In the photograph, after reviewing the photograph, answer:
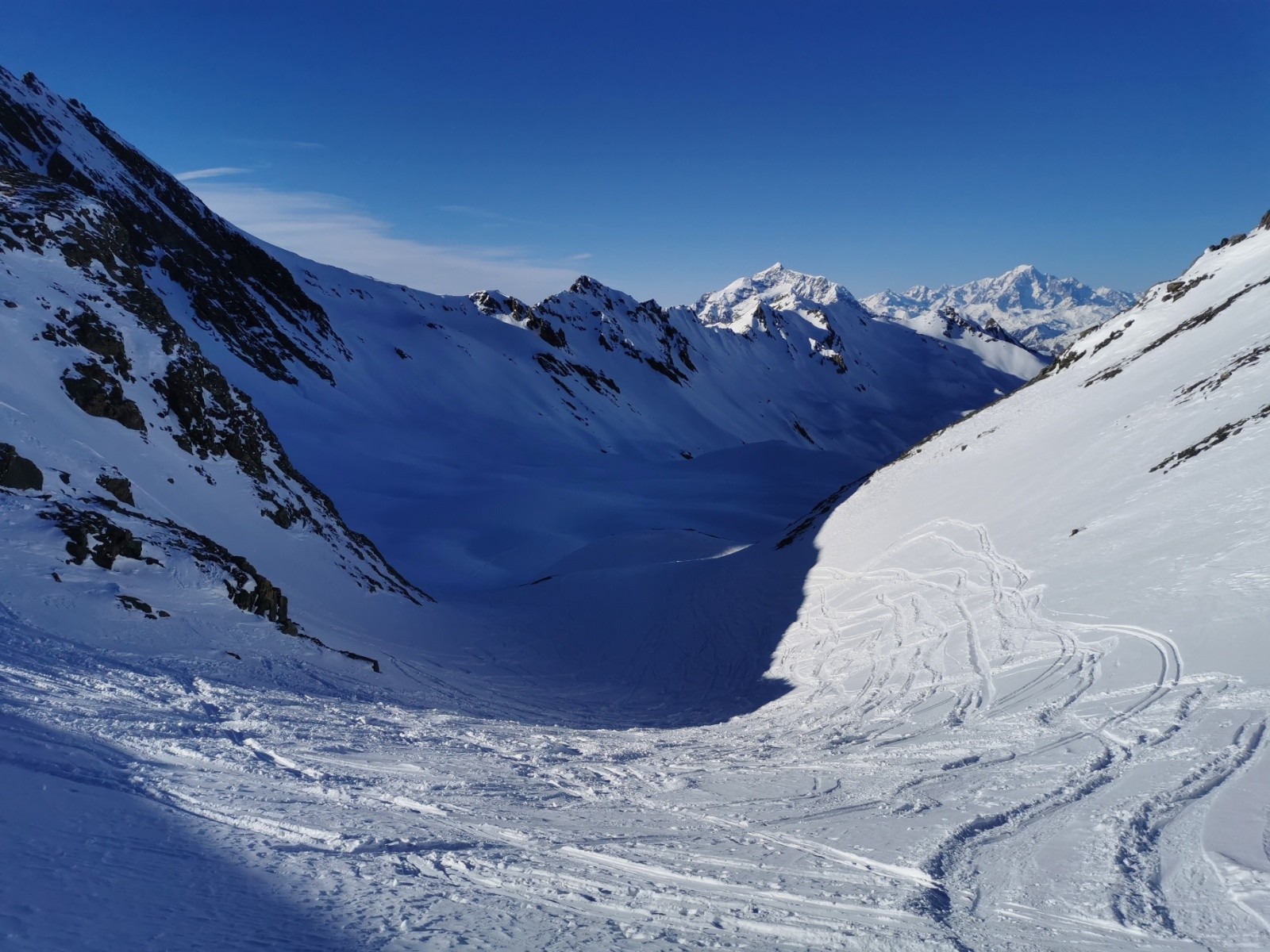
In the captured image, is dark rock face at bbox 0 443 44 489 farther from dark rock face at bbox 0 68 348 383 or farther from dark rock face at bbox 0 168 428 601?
dark rock face at bbox 0 68 348 383

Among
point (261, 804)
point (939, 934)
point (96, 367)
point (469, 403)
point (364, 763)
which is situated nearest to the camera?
point (939, 934)

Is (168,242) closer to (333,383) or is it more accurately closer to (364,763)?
(333,383)

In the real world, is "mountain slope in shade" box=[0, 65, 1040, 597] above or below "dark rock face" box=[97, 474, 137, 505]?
above

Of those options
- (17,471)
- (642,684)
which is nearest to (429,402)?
(642,684)

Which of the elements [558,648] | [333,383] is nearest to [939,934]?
[558,648]

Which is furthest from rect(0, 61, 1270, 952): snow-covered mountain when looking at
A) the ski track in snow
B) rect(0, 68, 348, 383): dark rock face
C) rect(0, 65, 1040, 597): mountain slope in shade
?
rect(0, 68, 348, 383): dark rock face
